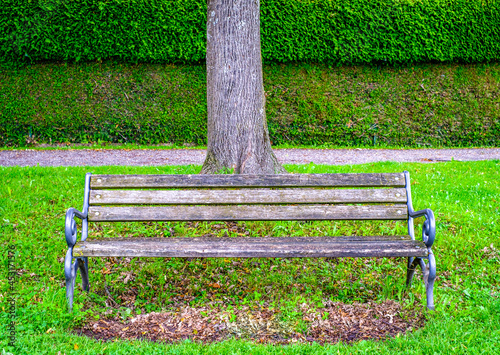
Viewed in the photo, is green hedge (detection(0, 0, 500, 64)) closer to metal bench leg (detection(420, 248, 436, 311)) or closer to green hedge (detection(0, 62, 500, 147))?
green hedge (detection(0, 62, 500, 147))

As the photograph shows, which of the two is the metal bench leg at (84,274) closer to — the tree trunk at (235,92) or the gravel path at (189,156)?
the tree trunk at (235,92)

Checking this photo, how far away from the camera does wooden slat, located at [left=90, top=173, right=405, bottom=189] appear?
315 centimetres

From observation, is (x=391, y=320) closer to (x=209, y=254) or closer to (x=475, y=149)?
(x=209, y=254)

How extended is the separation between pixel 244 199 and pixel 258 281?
0.69 meters

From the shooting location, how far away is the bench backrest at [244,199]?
122 inches

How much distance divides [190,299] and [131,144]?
23.9 ft

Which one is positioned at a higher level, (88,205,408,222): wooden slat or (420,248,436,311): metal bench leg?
(88,205,408,222): wooden slat

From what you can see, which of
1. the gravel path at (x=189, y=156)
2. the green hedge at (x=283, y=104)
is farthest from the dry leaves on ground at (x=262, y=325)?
the green hedge at (x=283, y=104)

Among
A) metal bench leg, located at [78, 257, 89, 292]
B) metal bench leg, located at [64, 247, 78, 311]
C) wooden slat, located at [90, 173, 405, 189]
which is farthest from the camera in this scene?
wooden slat, located at [90, 173, 405, 189]

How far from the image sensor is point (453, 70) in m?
10.3

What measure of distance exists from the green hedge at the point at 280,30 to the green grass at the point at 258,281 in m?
5.53

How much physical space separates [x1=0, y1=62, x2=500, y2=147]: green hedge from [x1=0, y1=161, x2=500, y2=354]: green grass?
5.15 meters

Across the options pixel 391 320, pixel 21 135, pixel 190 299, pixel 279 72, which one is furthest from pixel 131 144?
pixel 391 320

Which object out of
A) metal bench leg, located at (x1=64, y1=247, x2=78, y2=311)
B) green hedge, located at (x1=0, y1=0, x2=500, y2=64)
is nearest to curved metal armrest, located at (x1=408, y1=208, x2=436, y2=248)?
metal bench leg, located at (x1=64, y1=247, x2=78, y2=311)
